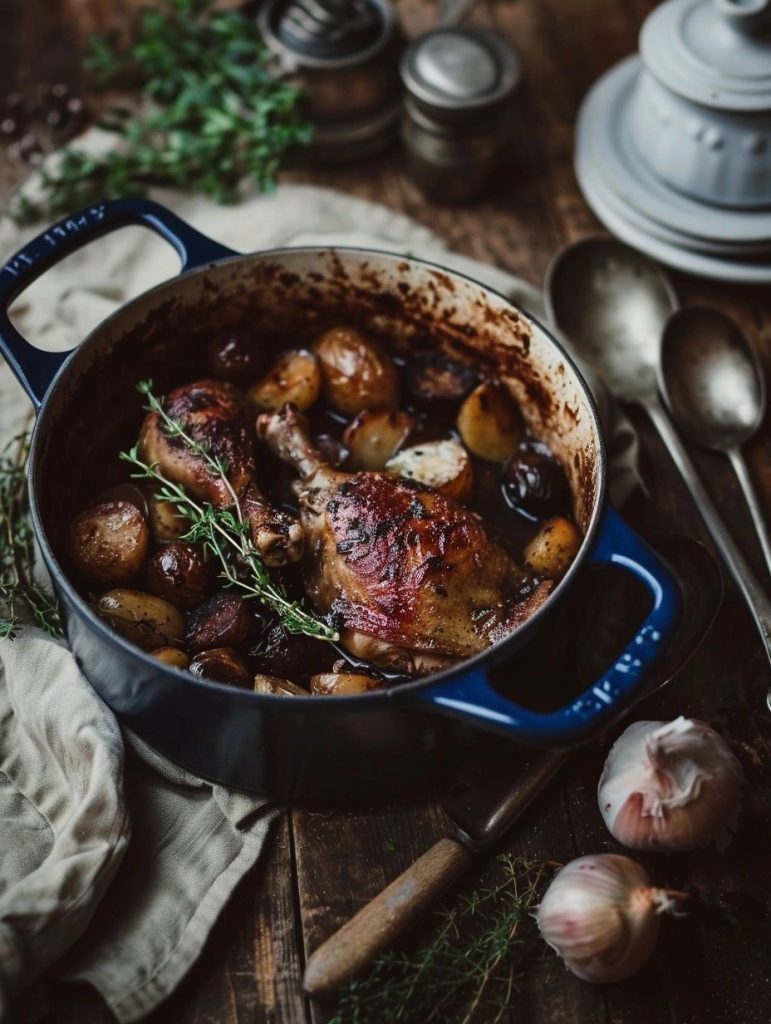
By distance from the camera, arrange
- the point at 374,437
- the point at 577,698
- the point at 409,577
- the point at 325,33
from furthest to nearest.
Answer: the point at 325,33, the point at 374,437, the point at 409,577, the point at 577,698

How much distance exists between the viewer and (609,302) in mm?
2059

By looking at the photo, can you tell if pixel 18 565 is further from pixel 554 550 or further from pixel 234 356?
pixel 554 550

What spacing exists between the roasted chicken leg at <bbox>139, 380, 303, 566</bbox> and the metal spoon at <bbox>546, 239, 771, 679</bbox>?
74cm

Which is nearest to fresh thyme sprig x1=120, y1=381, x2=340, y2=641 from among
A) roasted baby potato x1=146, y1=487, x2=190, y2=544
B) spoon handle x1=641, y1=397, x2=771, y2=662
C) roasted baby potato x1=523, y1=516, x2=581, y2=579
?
roasted baby potato x1=146, y1=487, x2=190, y2=544

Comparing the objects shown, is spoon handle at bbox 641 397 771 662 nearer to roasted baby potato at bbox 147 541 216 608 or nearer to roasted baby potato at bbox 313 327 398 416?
roasted baby potato at bbox 313 327 398 416

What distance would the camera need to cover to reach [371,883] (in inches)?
55.2

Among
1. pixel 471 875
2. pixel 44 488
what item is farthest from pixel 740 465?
pixel 44 488

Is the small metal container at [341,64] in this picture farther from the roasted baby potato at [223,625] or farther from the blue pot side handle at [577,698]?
the blue pot side handle at [577,698]

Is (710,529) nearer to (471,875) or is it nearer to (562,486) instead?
(562,486)

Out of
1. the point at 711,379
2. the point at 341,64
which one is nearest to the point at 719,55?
the point at 711,379

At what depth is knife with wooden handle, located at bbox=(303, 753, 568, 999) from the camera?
128 cm

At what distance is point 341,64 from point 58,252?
95 centimetres

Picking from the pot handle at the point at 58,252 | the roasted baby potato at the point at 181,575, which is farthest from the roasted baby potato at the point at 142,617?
the pot handle at the point at 58,252

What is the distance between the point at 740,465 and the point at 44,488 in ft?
3.84
